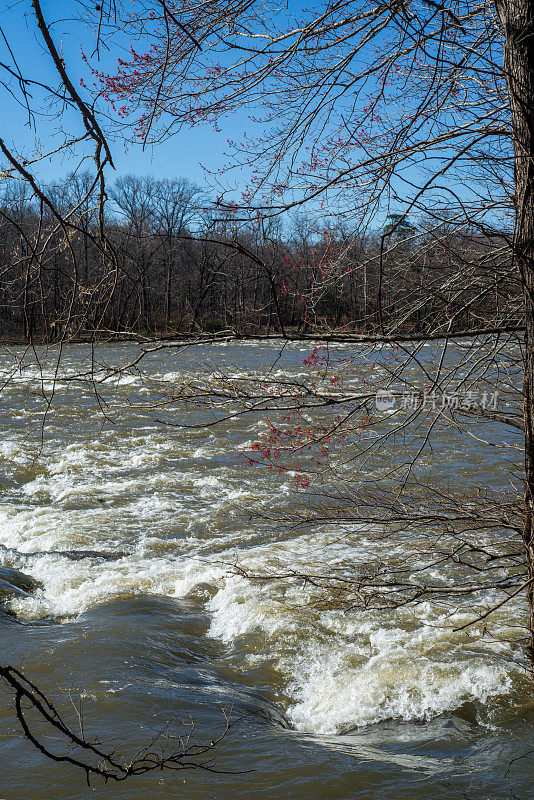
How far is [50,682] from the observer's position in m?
4.55

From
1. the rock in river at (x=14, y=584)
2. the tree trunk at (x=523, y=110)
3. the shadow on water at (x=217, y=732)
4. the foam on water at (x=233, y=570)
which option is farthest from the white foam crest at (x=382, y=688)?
the rock in river at (x=14, y=584)

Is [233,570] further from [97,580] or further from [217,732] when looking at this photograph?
[217,732]

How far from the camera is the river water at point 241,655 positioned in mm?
3580

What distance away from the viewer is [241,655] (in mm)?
5559

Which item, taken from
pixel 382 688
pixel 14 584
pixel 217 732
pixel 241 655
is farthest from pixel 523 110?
pixel 14 584

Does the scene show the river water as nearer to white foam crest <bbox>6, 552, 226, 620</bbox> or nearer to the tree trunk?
white foam crest <bbox>6, 552, 226, 620</bbox>

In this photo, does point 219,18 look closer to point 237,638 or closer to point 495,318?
point 495,318

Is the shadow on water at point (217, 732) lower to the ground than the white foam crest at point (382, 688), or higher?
higher

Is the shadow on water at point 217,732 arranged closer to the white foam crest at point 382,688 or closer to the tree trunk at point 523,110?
the white foam crest at point 382,688

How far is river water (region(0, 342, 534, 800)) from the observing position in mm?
3580

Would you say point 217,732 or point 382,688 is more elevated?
point 217,732

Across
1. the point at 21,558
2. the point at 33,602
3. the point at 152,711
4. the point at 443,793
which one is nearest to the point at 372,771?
the point at 443,793

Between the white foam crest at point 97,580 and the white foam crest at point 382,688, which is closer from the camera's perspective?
the white foam crest at point 382,688

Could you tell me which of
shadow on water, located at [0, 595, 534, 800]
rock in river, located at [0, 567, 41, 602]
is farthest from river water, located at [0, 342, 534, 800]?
rock in river, located at [0, 567, 41, 602]
